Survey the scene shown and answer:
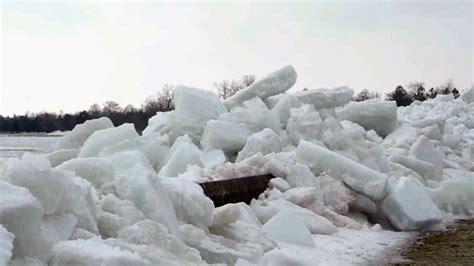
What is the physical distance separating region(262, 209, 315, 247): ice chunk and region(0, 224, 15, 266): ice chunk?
2509 millimetres

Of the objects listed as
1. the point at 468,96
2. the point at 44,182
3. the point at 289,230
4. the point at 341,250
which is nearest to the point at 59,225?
the point at 44,182

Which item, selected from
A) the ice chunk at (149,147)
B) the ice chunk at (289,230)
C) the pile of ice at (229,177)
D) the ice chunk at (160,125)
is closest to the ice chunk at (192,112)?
the pile of ice at (229,177)

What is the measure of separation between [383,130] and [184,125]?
3.53 m

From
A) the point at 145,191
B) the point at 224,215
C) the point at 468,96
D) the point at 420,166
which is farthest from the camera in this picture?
the point at 468,96

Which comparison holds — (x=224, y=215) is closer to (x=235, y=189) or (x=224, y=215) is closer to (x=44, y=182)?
(x=235, y=189)

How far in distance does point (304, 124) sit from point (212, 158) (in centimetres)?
130

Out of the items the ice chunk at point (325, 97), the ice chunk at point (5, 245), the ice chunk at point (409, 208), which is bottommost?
the ice chunk at point (409, 208)

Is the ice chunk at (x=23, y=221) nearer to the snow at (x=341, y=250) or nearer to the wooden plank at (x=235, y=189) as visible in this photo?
the snow at (x=341, y=250)

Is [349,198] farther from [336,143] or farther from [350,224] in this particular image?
[336,143]

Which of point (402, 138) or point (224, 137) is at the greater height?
point (224, 137)

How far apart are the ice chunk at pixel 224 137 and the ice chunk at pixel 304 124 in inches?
23.4

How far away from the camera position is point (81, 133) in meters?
7.27

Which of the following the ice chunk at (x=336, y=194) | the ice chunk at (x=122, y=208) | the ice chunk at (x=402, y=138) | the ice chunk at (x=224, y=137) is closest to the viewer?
the ice chunk at (x=122, y=208)

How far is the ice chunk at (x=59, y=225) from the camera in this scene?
112 inches
